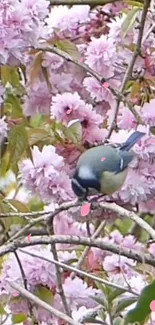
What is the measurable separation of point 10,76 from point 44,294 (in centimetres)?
40

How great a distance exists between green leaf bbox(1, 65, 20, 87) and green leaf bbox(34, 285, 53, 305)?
37 centimetres

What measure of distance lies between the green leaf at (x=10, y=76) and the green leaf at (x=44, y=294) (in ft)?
1.21

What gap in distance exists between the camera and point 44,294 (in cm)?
143

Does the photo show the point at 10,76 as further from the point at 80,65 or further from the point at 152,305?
the point at 152,305

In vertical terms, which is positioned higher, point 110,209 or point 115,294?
point 110,209

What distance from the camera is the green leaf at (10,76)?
156 centimetres

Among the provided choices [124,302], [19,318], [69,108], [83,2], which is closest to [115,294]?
[124,302]

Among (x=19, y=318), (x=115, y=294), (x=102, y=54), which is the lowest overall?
(x=19, y=318)

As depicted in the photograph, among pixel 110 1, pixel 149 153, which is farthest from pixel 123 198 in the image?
pixel 110 1

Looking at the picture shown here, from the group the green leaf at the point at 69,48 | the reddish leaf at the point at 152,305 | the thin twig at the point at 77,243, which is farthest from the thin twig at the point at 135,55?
the reddish leaf at the point at 152,305

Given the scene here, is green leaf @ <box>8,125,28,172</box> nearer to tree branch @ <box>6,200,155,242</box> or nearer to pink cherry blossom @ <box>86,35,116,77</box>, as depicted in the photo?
tree branch @ <box>6,200,155,242</box>

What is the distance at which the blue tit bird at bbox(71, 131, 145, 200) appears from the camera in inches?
55.2

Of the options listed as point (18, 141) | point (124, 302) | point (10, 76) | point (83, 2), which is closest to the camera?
point (124, 302)

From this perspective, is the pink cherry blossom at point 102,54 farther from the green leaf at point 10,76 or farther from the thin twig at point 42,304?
the thin twig at point 42,304
